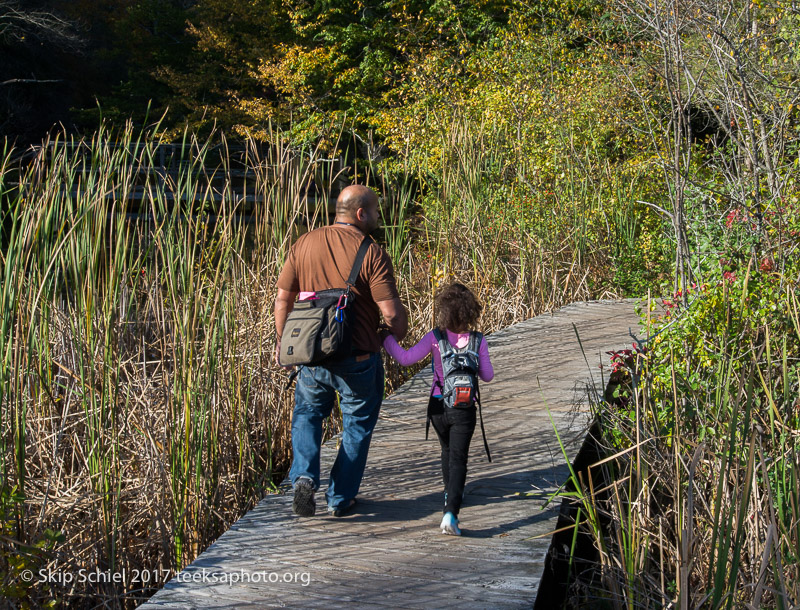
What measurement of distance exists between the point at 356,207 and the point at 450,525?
48.0 inches

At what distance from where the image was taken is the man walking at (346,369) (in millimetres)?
3059

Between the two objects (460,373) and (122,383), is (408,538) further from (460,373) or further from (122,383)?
(122,383)

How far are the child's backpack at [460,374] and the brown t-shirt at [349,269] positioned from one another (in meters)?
0.29

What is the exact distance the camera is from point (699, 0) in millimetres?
4789

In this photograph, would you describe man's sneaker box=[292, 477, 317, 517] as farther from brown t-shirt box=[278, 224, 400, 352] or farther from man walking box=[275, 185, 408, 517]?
brown t-shirt box=[278, 224, 400, 352]

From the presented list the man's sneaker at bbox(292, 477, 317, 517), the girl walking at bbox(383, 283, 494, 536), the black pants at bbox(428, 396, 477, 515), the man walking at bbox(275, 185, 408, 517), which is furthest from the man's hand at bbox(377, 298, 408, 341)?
the man's sneaker at bbox(292, 477, 317, 517)

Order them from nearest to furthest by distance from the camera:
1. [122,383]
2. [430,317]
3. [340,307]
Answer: [340,307] < [122,383] < [430,317]

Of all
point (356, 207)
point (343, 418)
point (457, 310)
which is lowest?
point (343, 418)

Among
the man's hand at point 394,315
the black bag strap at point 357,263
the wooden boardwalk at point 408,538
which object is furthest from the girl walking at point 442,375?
the black bag strap at point 357,263

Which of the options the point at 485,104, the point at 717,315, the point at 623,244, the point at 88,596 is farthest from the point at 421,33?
the point at 88,596

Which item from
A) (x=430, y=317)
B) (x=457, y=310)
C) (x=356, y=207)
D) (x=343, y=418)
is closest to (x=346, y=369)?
(x=343, y=418)

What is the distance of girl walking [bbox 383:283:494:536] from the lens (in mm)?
2973

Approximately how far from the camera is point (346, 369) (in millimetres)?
3064

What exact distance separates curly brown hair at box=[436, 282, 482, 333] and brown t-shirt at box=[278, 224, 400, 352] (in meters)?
0.20
